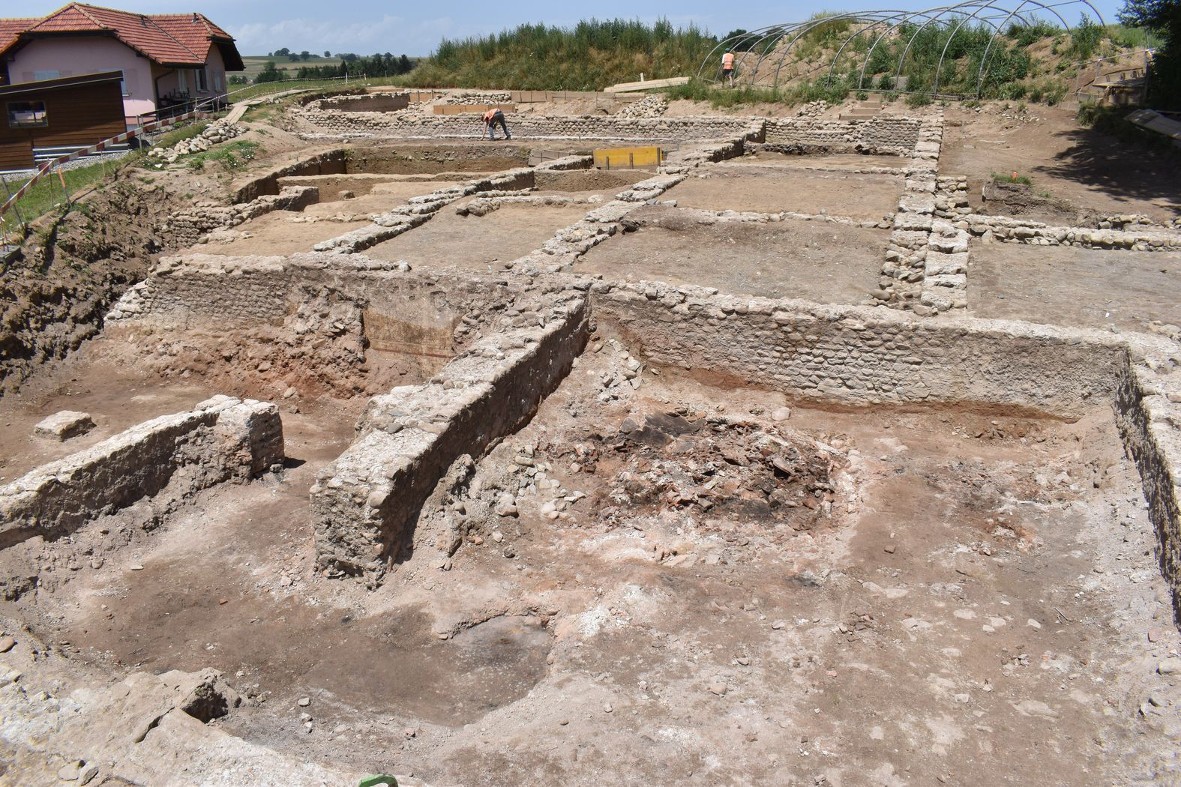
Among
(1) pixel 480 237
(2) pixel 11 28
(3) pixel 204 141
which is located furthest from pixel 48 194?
(2) pixel 11 28

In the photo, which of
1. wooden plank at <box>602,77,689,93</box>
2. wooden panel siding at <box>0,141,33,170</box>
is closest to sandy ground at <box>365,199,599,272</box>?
wooden panel siding at <box>0,141,33,170</box>

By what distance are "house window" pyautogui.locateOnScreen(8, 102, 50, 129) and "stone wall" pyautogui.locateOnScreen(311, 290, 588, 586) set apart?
14.4 m

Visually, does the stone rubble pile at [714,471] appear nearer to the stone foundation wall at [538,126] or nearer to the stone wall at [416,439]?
the stone wall at [416,439]

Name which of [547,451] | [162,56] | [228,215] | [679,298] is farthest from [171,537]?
[162,56]

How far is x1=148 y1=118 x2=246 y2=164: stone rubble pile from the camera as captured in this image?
15.9 m

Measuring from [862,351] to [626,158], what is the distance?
11401mm

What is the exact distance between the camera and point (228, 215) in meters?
13.7

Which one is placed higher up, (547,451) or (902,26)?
(902,26)

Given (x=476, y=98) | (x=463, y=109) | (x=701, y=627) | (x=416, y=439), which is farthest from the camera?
(x=476, y=98)

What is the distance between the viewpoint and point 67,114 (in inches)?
684

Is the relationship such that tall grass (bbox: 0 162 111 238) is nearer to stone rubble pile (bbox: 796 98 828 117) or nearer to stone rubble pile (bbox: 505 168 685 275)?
stone rubble pile (bbox: 505 168 685 275)

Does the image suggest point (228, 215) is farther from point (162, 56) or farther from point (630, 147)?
point (162, 56)

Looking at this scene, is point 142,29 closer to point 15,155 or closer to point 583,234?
point 15,155

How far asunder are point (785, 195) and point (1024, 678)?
35.4ft
